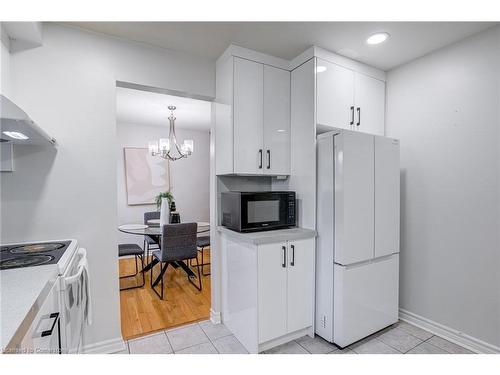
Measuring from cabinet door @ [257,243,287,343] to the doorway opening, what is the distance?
86cm

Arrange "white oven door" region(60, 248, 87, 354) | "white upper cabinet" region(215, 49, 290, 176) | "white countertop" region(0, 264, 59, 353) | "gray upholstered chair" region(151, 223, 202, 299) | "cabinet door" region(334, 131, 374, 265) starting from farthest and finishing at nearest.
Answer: "gray upholstered chair" region(151, 223, 202, 299), "white upper cabinet" region(215, 49, 290, 176), "cabinet door" region(334, 131, 374, 265), "white oven door" region(60, 248, 87, 354), "white countertop" region(0, 264, 59, 353)

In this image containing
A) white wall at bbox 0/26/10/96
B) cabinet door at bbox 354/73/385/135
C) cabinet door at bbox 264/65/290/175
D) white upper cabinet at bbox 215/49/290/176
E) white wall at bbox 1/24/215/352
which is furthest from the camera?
cabinet door at bbox 354/73/385/135

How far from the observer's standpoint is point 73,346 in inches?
51.5

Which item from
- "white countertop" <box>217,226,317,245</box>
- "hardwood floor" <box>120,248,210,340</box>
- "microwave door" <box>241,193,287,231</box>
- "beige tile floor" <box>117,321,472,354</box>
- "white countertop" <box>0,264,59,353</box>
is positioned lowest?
"hardwood floor" <box>120,248,210,340</box>

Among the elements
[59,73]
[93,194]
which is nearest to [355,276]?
[93,194]

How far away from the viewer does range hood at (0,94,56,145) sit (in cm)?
98

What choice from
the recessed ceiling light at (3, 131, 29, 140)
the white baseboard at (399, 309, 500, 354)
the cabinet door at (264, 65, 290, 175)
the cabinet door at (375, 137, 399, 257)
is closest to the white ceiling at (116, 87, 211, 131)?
the cabinet door at (264, 65, 290, 175)

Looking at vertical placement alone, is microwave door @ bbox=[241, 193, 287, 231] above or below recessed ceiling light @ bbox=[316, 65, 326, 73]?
below

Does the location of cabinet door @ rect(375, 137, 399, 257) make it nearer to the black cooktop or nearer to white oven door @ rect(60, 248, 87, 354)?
white oven door @ rect(60, 248, 87, 354)

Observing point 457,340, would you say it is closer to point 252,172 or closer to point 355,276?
point 355,276

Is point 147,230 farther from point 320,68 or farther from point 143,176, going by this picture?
point 320,68

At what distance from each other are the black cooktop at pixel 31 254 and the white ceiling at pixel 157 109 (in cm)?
201
